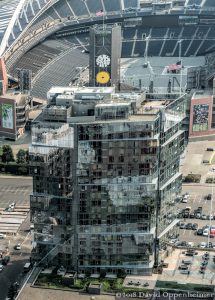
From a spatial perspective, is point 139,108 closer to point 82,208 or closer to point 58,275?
point 82,208

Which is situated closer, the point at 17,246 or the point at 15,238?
the point at 17,246

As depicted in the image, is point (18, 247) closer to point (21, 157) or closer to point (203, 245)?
point (203, 245)

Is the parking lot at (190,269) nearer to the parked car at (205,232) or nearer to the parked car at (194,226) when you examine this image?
the parked car at (205,232)

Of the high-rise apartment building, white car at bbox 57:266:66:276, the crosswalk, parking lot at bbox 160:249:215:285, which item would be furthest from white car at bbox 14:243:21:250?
the crosswalk

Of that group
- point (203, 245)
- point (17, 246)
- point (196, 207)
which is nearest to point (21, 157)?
point (17, 246)

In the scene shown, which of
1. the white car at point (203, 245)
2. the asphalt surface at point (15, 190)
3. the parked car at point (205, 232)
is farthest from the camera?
Answer: the asphalt surface at point (15, 190)

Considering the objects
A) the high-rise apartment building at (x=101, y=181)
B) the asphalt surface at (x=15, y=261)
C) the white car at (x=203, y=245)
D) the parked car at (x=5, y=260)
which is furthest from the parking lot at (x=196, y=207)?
the parked car at (x=5, y=260)

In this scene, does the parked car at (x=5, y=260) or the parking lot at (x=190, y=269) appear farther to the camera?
the parked car at (x=5, y=260)
